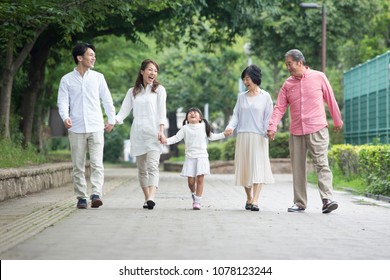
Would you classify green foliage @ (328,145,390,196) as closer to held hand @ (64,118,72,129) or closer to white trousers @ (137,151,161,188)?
white trousers @ (137,151,161,188)

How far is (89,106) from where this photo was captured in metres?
13.2

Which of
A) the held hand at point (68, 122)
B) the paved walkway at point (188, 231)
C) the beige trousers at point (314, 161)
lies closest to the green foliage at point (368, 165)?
the paved walkway at point (188, 231)

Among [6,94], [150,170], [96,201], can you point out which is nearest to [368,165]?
[150,170]

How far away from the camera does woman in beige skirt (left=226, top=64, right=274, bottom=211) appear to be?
13.3m

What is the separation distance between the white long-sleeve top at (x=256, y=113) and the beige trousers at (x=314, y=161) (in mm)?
433

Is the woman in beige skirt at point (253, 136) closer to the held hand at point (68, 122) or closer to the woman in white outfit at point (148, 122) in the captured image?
the woman in white outfit at point (148, 122)

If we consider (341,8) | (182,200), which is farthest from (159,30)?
(182,200)

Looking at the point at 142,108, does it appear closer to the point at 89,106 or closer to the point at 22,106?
the point at 89,106

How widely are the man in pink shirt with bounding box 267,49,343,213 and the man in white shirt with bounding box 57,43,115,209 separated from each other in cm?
227

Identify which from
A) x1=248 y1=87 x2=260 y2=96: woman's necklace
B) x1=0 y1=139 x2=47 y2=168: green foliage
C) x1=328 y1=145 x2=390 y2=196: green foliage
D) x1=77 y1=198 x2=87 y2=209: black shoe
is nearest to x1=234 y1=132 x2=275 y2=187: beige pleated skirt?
x1=248 y1=87 x2=260 y2=96: woman's necklace

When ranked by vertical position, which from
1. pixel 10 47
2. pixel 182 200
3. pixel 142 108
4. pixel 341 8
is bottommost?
pixel 182 200

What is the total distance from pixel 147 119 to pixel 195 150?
31.9 inches

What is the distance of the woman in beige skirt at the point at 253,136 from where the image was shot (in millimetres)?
13289
